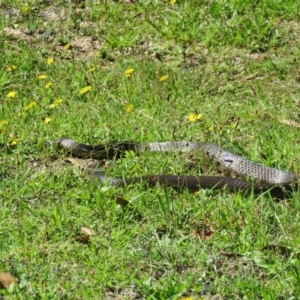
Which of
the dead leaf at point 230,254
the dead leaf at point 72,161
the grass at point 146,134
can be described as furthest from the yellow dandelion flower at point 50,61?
the dead leaf at point 230,254

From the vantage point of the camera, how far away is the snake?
5566 mm

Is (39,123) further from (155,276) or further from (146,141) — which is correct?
(155,276)

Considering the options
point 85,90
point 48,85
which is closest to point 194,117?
point 85,90

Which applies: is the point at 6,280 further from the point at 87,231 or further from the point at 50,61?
the point at 50,61

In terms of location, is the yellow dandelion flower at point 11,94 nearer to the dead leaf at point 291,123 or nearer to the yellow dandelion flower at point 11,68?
the yellow dandelion flower at point 11,68

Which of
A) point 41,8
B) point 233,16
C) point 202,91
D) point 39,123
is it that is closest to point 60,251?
Answer: point 39,123

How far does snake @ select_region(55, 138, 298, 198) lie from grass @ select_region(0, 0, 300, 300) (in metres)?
0.10

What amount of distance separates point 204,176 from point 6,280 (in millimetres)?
1748

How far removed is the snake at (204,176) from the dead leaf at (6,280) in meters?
1.30

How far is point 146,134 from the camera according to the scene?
676 centimetres

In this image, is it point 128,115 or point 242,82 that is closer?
point 128,115

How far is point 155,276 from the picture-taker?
457cm

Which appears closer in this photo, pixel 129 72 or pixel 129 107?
pixel 129 107

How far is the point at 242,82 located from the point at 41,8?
9.44ft
